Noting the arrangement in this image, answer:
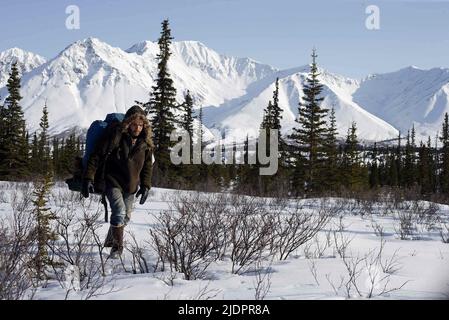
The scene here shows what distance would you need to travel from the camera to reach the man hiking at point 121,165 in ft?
13.8

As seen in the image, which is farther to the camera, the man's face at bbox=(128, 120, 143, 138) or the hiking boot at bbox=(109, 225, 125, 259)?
the man's face at bbox=(128, 120, 143, 138)

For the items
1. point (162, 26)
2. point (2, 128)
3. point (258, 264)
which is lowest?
point (258, 264)

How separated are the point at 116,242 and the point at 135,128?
3.78ft

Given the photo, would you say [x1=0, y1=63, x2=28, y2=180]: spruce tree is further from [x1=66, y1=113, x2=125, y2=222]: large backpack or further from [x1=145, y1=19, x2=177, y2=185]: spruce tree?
[x1=66, y1=113, x2=125, y2=222]: large backpack

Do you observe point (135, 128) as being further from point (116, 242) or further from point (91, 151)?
point (116, 242)

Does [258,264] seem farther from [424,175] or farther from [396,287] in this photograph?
[424,175]

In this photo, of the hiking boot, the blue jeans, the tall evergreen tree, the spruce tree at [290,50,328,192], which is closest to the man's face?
the blue jeans

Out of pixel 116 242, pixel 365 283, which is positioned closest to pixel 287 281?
pixel 365 283

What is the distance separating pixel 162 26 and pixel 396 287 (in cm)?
2332

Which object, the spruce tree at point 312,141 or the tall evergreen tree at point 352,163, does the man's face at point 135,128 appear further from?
the tall evergreen tree at point 352,163

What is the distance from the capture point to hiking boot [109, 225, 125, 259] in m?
4.06
